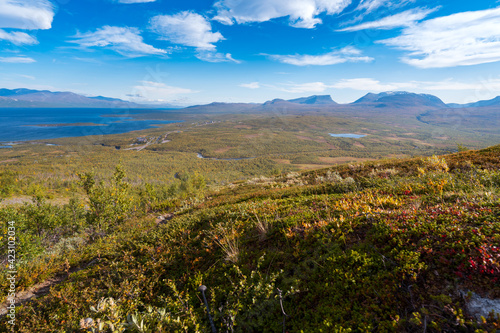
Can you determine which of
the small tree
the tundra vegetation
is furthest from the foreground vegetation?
the small tree

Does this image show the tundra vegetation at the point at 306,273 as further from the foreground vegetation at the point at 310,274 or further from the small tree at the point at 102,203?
the small tree at the point at 102,203

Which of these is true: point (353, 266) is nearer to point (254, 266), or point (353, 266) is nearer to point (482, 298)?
point (482, 298)

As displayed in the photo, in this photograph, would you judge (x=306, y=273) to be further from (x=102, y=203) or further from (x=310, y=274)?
(x=102, y=203)

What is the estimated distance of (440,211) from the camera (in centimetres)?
520

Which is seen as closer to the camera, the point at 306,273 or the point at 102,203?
the point at 306,273

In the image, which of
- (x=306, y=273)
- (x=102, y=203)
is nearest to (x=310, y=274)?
(x=306, y=273)

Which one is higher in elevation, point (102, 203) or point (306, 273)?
point (306, 273)

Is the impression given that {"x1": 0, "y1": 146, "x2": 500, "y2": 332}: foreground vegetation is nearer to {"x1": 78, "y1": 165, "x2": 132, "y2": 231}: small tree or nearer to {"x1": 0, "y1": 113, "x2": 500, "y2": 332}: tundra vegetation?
{"x1": 0, "y1": 113, "x2": 500, "y2": 332}: tundra vegetation

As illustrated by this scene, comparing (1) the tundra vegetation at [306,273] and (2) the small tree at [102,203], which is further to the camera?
(2) the small tree at [102,203]

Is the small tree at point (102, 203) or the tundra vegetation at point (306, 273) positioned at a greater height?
the tundra vegetation at point (306, 273)

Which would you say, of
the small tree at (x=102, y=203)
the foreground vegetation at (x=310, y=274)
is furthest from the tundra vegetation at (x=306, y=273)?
the small tree at (x=102, y=203)

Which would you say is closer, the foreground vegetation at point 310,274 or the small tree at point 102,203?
the foreground vegetation at point 310,274

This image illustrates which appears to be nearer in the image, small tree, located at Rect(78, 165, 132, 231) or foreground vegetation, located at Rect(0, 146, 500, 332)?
Answer: foreground vegetation, located at Rect(0, 146, 500, 332)

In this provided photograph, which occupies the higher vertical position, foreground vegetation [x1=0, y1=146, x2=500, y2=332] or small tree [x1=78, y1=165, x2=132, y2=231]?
foreground vegetation [x1=0, y1=146, x2=500, y2=332]
